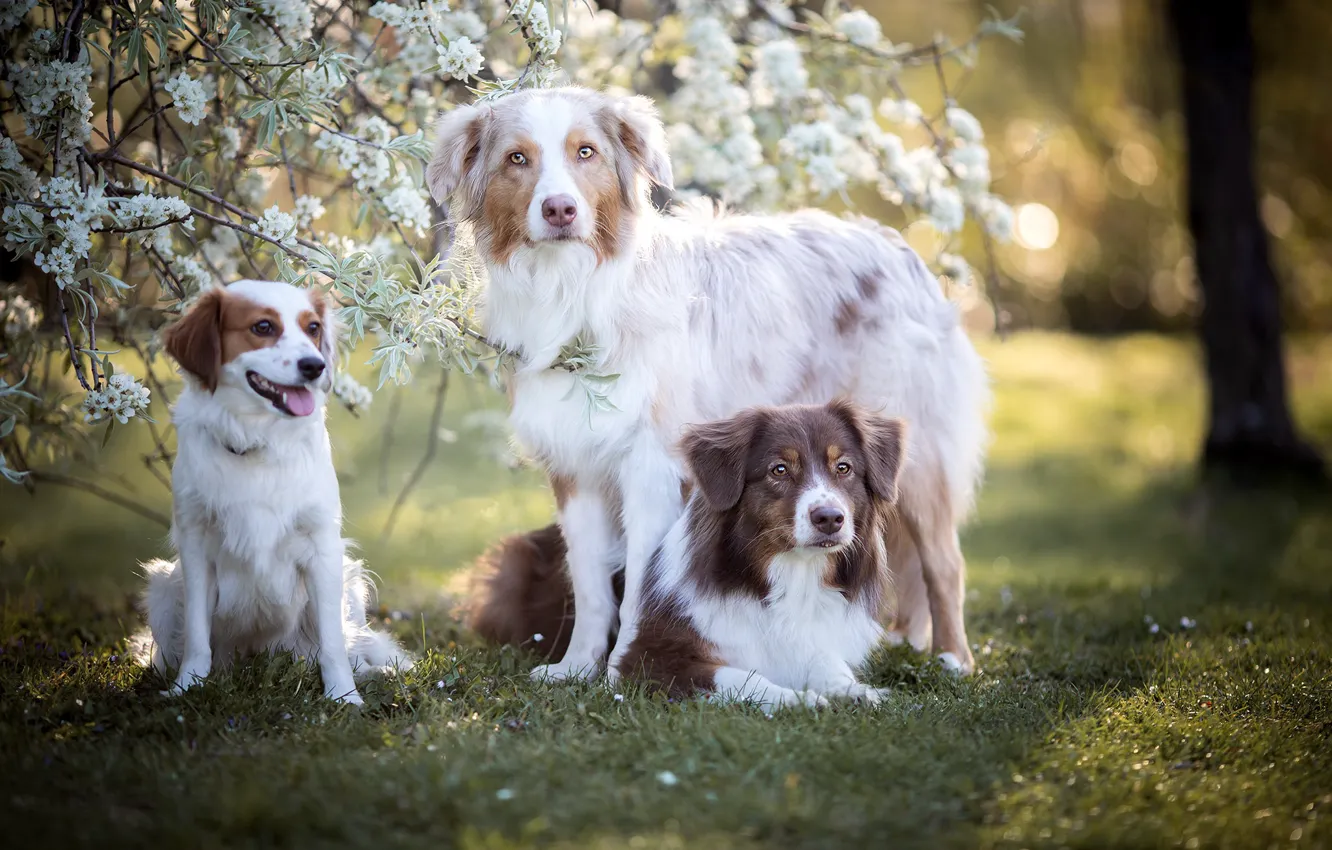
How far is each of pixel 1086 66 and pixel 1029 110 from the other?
135cm

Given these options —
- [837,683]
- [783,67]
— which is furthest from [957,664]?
[783,67]

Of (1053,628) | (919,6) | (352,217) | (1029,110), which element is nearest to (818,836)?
(1053,628)

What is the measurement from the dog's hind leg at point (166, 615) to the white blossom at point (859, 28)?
163 inches

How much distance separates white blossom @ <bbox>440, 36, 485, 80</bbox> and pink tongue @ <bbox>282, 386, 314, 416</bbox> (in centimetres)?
145

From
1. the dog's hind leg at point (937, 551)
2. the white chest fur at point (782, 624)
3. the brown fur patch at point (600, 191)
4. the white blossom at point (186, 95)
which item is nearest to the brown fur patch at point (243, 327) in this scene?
the white blossom at point (186, 95)

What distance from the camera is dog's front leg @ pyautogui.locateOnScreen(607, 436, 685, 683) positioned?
15.7ft

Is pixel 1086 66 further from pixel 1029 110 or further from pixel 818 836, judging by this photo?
pixel 818 836

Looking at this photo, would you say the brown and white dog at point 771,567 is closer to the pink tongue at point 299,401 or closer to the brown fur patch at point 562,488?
the brown fur patch at point 562,488

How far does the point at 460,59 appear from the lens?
4.61 meters

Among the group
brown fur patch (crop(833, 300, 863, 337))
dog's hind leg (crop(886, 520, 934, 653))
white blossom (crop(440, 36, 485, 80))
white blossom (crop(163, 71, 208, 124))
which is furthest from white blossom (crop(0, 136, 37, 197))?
dog's hind leg (crop(886, 520, 934, 653))

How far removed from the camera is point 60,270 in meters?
4.16

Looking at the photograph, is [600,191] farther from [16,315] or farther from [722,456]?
[16,315]

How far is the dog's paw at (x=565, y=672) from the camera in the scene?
15.2 ft

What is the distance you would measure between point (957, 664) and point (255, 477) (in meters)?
2.96
